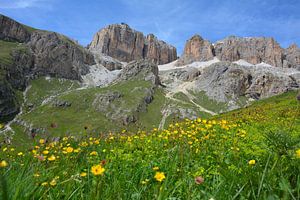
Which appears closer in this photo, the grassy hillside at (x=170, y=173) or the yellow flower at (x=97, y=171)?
the yellow flower at (x=97, y=171)

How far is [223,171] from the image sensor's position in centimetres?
405

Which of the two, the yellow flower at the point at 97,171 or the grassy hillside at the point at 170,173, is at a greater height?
the yellow flower at the point at 97,171

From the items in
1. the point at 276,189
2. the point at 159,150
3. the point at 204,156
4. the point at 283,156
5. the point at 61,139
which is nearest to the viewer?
the point at 276,189

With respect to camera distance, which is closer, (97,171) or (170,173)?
(97,171)

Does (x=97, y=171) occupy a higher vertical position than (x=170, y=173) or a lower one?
higher

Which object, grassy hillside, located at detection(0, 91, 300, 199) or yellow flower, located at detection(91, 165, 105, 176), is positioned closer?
yellow flower, located at detection(91, 165, 105, 176)

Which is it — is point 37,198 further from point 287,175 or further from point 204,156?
point 204,156

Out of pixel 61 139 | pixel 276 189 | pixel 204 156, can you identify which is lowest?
pixel 61 139

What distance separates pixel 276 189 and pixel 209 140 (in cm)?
483

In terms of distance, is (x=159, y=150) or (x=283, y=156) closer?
(x=283, y=156)

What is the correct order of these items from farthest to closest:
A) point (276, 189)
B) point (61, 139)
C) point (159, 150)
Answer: point (61, 139)
point (159, 150)
point (276, 189)

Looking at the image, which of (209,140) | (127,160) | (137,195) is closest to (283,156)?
(137,195)

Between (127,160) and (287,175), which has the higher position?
(287,175)

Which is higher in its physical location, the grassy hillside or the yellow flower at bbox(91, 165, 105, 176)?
the yellow flower at bbox(91, 165, 105, 176)
